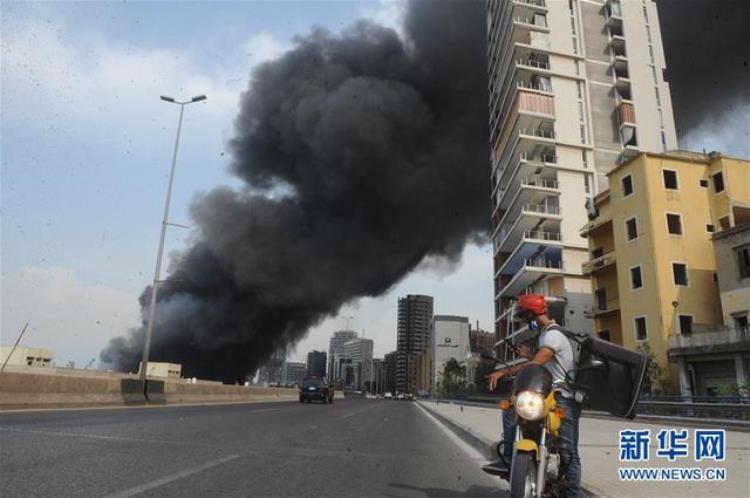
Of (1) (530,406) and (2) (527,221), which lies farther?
(2) (527,221)

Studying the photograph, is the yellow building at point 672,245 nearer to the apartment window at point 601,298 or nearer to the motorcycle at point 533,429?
the apartment window at point 601,298

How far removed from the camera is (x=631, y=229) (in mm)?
33750

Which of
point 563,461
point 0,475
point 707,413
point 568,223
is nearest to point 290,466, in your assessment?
point 0,475

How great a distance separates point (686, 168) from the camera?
32938 mm

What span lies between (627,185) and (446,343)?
103 meters

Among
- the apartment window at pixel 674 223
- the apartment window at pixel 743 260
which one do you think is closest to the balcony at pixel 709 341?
the apartment window at pixel 743 260

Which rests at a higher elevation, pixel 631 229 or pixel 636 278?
pixel 631 229

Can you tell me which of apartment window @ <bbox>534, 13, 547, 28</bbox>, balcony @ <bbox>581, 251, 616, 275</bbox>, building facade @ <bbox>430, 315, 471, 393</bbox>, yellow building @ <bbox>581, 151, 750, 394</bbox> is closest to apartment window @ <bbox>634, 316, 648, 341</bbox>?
yellow building @ <bbox>581, 151, 750, 394</bbox>

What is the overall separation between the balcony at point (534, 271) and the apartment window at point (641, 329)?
50.9 feet

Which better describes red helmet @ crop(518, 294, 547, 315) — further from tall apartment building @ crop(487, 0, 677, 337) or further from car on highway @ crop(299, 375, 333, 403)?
tall apartment building @ crop(487, 0, 677, 337)

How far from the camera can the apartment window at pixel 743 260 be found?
1037 inches

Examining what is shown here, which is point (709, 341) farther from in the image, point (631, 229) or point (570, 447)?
point (570, 447)

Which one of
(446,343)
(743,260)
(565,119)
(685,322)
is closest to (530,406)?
(743,260)

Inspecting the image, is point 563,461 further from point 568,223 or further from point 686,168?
point 568,223
